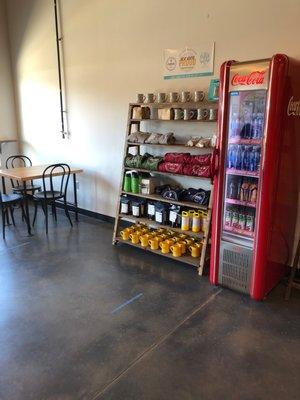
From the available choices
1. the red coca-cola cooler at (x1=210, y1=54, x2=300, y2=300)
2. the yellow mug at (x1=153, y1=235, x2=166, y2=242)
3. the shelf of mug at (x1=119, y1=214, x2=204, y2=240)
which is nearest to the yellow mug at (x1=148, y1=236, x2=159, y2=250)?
the yellow mug at (x1=153, y1=235, x2=166, y2=242)

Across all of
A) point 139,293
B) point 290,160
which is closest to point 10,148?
point 139,293

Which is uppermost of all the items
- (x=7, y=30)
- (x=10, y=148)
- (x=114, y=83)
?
(x=7, y=30)

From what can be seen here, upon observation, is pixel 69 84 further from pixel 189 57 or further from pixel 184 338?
pixel 184 338

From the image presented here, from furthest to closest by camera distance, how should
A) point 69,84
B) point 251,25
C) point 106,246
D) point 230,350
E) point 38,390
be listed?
point 69,84 → point 106,246 → point 251,25 → point 230,350 → point 38,390

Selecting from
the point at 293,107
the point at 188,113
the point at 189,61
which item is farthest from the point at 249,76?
the point at 189,61

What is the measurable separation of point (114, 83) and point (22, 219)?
7.71 feet

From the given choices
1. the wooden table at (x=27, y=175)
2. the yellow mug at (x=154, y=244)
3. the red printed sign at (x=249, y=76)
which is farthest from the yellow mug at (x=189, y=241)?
the wooden table at (x=27, y=175)

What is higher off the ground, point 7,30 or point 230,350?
point 7,30

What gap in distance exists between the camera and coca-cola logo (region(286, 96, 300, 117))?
257cm

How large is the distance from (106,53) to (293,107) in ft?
8.23

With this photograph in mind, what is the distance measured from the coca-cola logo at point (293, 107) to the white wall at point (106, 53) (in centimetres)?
47

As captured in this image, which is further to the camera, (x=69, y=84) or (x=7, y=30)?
(x=7, y=30)

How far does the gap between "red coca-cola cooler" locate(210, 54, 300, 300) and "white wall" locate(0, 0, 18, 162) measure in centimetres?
418

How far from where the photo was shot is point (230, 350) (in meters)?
2.16
